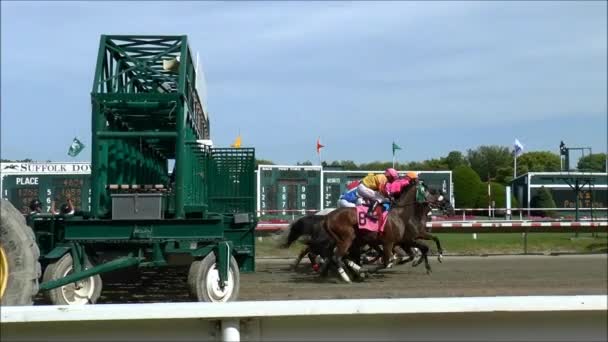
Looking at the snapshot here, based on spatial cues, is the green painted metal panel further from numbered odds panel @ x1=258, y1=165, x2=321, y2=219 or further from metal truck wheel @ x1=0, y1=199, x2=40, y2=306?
numbered odds panel @ x1=258, y1=165, x2=321, y2=219

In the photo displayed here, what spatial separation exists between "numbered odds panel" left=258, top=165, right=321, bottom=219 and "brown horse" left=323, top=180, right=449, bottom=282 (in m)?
10.2

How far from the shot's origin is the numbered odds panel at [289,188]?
23.0 metres

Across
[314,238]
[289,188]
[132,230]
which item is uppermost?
[289,188]

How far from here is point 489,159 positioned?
2677 inches

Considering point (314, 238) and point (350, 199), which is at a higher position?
point (350, 199)

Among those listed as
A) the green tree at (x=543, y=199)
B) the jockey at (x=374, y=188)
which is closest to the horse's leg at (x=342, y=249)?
the jockey at (x=374, y=188)

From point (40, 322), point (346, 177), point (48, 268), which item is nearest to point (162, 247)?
point (48, 268)

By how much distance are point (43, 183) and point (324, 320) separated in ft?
48.1

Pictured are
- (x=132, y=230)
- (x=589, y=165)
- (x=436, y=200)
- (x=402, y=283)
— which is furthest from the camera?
(x=589, y=165)

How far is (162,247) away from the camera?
7.38m

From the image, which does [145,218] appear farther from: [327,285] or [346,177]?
[346,177]

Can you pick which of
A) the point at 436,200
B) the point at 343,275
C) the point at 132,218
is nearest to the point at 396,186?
the point at 436,200

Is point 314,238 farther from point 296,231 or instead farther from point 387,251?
point 387,251

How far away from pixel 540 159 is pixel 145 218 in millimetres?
79616
